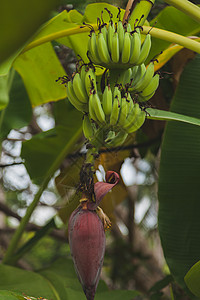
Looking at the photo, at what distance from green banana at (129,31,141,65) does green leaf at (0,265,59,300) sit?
2.00 ft

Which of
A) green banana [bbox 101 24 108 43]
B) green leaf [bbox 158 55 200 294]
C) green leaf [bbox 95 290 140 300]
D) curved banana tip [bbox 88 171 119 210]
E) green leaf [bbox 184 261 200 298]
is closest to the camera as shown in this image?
curved banana tip [bbox 88 171 119 210]

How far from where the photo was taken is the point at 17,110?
1152mm

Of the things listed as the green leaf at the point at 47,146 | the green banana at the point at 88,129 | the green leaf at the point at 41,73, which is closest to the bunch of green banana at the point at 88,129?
the green banana at the point at 88,129

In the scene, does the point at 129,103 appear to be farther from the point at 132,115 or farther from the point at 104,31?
the point at 104,31

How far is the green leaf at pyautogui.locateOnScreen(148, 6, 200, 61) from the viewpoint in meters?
0.89

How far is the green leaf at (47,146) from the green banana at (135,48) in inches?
24.4

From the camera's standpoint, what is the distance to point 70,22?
0.79 m

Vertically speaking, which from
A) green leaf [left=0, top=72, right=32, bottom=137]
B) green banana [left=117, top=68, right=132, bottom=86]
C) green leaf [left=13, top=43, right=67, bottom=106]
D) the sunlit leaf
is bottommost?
the sunlit leaf

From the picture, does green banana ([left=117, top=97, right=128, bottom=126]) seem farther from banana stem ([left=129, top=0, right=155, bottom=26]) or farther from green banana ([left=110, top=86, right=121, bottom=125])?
banana stem ([left=129, top=0, right=155, bottom=26])

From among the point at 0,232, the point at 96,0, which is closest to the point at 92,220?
the point at 96,0

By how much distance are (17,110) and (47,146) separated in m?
0.14

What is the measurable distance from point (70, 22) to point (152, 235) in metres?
1.42

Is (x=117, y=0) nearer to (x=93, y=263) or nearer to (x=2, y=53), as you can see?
(x=93, y=263)

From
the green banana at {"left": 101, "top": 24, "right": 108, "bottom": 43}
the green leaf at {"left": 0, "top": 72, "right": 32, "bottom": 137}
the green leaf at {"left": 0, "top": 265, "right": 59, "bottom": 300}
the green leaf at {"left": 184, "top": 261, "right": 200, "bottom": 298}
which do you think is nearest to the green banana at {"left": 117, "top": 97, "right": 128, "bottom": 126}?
the green banana at {"left": 101, "top": 24, "right": 108, "bottom": 43}
